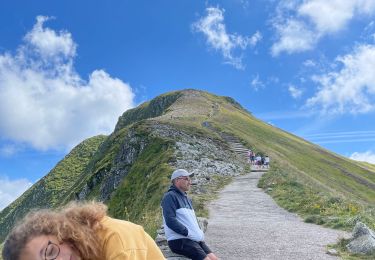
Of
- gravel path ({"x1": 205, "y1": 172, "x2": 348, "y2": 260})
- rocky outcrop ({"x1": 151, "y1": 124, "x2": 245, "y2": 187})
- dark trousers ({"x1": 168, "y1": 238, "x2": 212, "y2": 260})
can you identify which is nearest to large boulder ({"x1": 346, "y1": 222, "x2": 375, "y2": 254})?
gravel path ({"x1": 205, "y1": 172, "x2": 348, "y2": 260})

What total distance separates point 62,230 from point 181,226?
14.1 ft

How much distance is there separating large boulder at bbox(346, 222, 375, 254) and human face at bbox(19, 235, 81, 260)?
9.34m

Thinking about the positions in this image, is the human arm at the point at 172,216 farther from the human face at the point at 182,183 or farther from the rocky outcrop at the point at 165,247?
the rocky outcrop at the point at 165,247

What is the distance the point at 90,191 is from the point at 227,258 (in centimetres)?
4893

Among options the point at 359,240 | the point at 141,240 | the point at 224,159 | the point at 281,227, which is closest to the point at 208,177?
the point at 224,159

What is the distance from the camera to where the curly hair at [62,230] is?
269cm

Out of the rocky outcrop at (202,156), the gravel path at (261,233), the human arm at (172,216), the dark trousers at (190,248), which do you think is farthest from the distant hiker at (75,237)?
the rocky outcrop at (202,156)

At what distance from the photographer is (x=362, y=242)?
10852 millimetres

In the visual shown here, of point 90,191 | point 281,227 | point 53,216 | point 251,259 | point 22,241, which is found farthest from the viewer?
point 90,191

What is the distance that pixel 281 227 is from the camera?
15.1 meters

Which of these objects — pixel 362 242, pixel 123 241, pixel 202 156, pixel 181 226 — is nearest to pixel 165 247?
pixel 181 226

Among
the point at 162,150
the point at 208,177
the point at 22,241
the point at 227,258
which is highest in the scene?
the point at 162,150

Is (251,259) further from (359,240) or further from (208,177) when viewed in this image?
(208,177)

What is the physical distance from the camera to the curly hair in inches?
106
